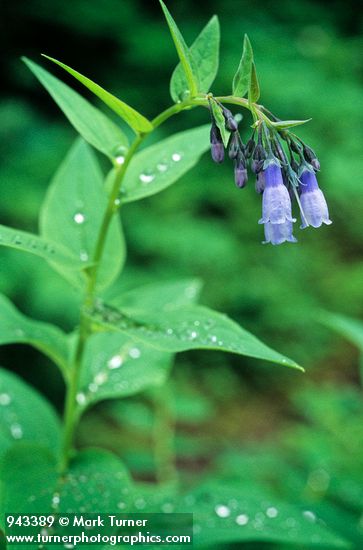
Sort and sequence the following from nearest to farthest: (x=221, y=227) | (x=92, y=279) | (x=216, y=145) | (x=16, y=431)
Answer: (x=216, y=145), (x=92, y=279), (x=16, y=431), (x=221, y=227)


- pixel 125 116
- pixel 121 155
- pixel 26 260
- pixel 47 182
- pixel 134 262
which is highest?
pixel 125 116

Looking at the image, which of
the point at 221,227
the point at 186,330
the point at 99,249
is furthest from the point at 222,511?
the point at 221,227

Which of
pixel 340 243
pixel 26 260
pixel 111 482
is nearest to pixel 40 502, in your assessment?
pixel 111 482

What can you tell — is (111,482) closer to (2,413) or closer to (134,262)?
(2,413)

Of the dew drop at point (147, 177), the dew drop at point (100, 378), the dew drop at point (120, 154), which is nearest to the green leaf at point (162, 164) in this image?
the dew drop at point (147, 177)

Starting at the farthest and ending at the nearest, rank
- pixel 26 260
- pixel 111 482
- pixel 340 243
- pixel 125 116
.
→ pixel 340 243
pixel 26 260
pixel 111 482
pixel 125 116

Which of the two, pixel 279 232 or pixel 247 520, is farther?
pixel 247 520

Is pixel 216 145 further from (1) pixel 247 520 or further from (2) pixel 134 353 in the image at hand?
(1) pixel 247 520
